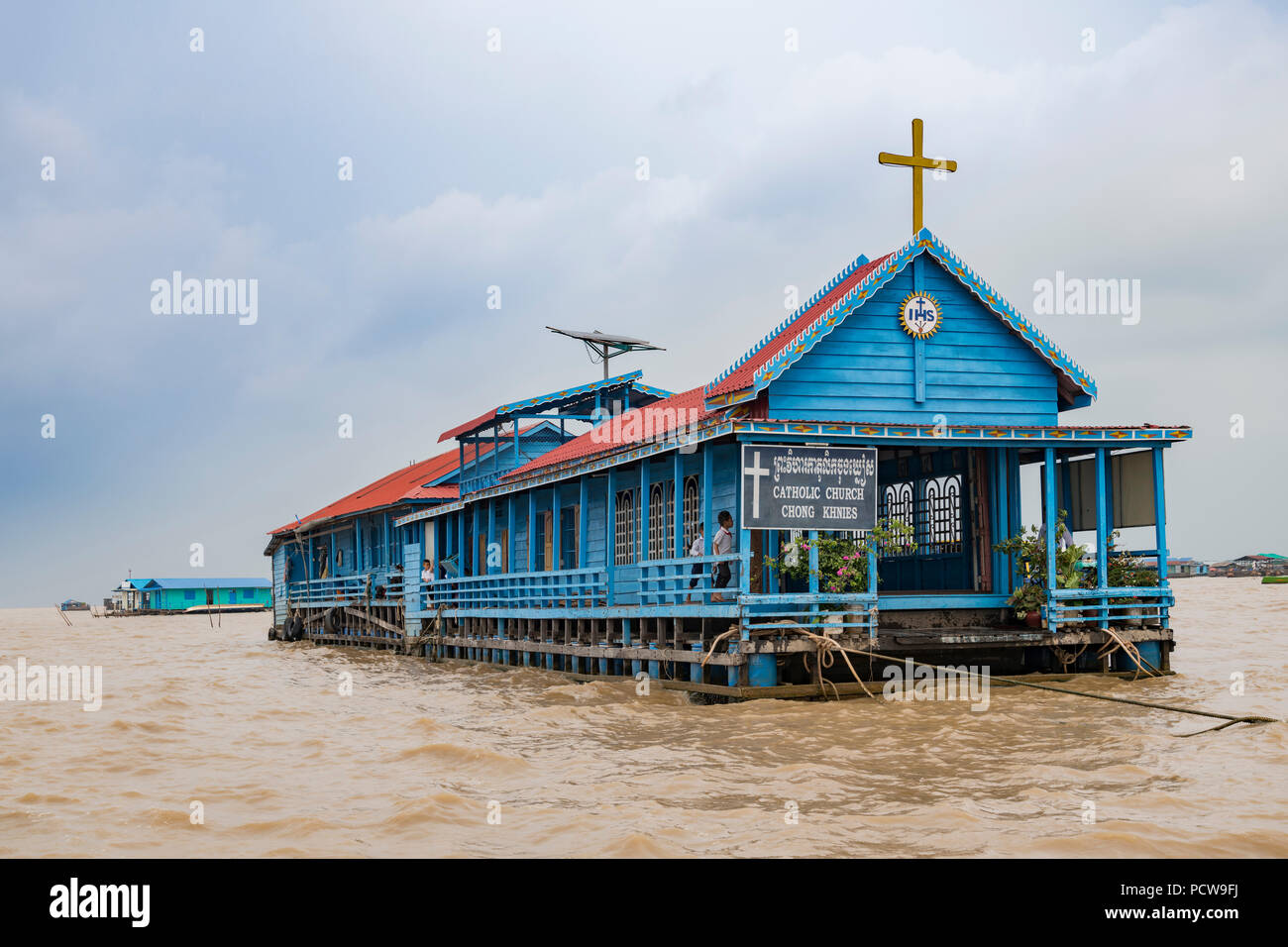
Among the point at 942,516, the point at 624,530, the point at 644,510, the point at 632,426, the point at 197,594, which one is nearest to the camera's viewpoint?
the point at 942,516

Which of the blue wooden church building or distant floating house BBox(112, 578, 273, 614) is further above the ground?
the blue wooden church building

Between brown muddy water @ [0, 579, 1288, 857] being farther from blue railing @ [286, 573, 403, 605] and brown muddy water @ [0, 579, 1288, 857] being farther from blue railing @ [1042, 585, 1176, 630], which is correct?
blue railing @ [286, 573, 403, 605]

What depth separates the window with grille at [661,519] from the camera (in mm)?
20562

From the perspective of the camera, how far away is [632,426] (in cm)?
2547

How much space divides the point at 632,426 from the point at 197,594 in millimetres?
76024

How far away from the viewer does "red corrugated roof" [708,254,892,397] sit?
19.1 meters

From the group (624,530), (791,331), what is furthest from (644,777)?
(624,530)

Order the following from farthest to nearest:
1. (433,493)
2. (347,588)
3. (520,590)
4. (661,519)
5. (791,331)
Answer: (347,588) → (433,493) → (520,590) → (661,519) → (791,331)

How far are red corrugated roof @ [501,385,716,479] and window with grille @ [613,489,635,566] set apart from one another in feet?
3.62

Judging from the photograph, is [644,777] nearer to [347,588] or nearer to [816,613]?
[816,613]

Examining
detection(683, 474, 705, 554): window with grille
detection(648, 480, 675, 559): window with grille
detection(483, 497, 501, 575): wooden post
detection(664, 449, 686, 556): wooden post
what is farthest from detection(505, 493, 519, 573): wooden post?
detection(664, 449, 686, 556): wooden post

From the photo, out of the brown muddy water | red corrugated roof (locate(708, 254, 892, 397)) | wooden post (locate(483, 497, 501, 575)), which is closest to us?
the brown muddy water
